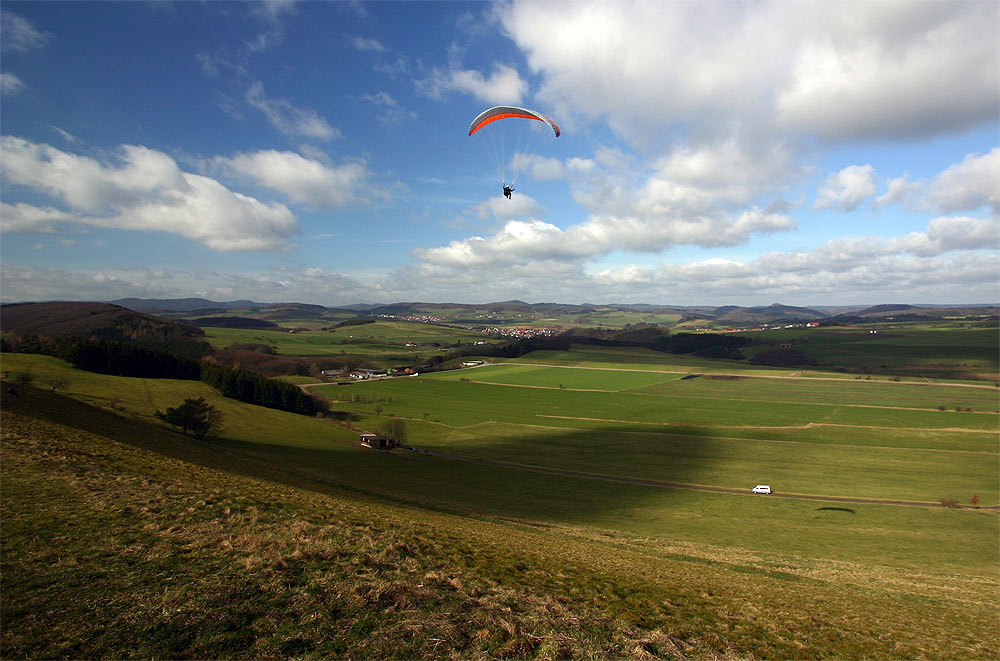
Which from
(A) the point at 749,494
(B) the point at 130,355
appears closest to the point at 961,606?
(A) the point at 749,494

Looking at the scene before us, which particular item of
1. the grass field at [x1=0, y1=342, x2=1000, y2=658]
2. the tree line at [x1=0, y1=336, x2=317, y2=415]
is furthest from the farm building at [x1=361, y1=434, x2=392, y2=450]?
the tree line at [x1=0, y1=336, x2=317, y2=415]

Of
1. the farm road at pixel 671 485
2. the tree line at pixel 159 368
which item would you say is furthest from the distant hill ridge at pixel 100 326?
the farm road at pixel 671 485

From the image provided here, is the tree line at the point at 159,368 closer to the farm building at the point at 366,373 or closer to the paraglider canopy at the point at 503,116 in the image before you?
the farm building at the point at 366,373

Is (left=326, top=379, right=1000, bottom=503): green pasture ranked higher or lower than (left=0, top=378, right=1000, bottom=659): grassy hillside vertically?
lower

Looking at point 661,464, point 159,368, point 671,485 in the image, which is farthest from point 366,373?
point 671,485

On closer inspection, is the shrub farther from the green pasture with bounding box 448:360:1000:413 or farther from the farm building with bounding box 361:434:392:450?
the green pasture with bounding box 448:360:1000:413

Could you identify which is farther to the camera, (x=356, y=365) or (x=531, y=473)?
(x=356, y=365)

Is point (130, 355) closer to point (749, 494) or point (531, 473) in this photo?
point (531, 473)
